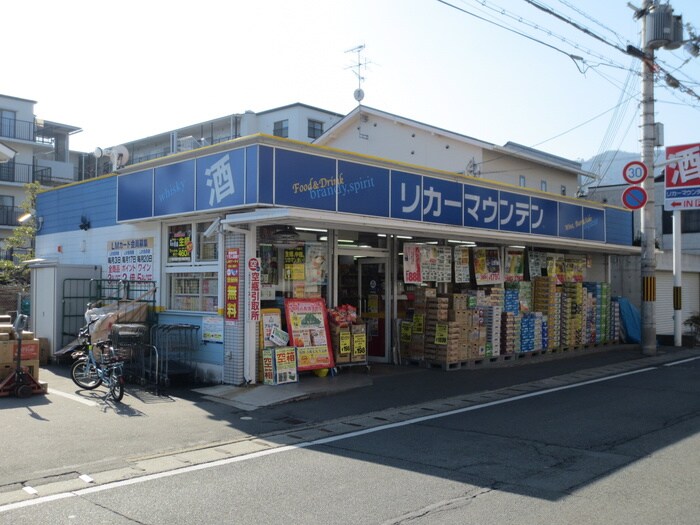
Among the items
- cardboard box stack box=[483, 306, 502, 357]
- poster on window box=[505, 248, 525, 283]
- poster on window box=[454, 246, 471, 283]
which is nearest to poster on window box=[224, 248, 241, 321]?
poster on window box=[454, 246, 471, 283]

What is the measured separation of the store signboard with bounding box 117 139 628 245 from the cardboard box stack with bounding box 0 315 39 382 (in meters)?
3.70

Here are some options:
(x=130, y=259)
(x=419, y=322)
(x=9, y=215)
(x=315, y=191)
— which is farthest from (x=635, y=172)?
(x=9, y=215)

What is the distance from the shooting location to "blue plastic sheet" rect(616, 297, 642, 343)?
20984 millimetres

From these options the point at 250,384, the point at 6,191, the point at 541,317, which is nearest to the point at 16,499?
the point at 250,384

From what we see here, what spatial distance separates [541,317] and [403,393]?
696cm

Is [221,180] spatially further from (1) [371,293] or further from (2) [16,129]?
(2) [16,129]

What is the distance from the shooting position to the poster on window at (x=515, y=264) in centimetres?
1738

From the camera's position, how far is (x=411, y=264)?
586 inches

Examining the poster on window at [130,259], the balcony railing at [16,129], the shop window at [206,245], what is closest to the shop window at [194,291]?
the shop window at [206,245]

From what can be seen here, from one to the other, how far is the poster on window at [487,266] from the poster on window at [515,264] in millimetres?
503

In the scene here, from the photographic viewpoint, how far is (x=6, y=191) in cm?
4069

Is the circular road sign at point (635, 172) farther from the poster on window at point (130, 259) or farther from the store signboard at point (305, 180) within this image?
the poster on window at point (130, 259)

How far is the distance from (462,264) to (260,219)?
21.8 ft

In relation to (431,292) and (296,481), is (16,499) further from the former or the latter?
(431,292)
